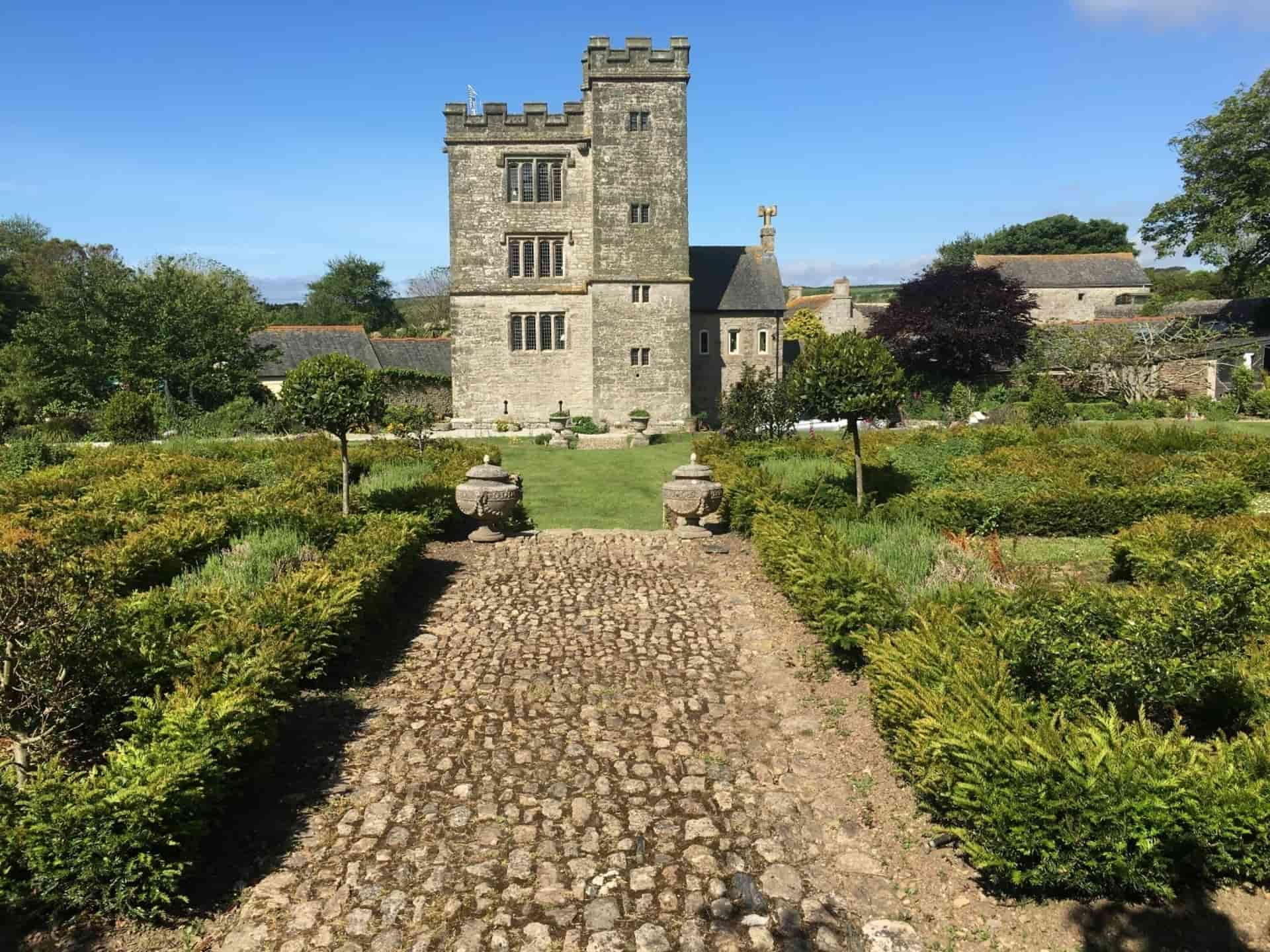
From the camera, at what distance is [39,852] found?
4.36m

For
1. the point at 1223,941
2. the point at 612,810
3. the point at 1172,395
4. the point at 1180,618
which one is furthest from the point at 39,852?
the point at 1172,395

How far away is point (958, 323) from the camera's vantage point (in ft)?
114

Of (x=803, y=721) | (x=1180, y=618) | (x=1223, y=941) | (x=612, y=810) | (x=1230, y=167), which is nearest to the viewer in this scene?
(x=1223, y=941)

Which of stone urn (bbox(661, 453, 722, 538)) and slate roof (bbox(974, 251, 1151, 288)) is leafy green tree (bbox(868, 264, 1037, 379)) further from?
slate roof (bbox(974, 251, 1151, 288))

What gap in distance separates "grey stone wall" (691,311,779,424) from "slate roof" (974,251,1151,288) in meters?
30.4

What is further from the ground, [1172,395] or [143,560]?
[1172,395]

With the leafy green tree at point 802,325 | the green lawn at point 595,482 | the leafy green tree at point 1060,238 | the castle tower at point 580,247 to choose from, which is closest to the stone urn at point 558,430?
the green lawn at point 595,482

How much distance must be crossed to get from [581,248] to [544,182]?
286 centimetres

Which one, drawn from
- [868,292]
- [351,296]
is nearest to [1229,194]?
[351,296]

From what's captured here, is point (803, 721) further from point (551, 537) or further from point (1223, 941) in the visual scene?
point (551, 537)

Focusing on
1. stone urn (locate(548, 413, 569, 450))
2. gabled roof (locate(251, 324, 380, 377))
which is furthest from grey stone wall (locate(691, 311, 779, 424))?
gabled roof (locate(251, 324, 380, 377))

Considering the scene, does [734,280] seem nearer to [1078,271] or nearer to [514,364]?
[514,364]

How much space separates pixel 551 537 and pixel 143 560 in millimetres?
6348

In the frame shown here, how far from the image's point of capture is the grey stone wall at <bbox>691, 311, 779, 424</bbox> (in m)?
34.5
